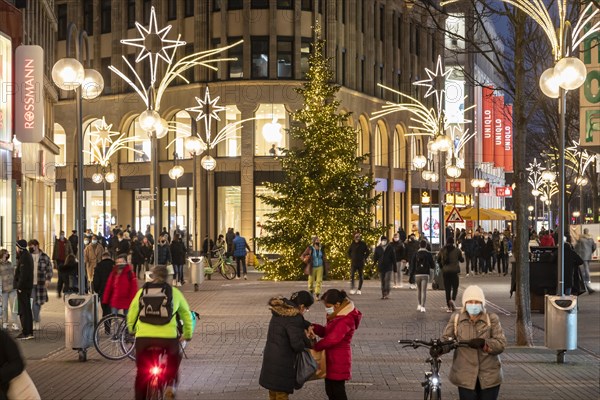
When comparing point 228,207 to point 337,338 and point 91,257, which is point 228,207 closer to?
point 91,257

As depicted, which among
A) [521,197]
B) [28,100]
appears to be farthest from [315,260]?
[521,197]

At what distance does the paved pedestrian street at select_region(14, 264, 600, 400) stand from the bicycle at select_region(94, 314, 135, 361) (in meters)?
0.25

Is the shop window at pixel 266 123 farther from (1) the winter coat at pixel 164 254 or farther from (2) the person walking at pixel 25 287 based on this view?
(2) the person walking at pixel 25 287

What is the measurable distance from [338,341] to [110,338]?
839cm

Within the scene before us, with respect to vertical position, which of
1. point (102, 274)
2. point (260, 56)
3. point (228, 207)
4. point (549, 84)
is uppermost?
point (260, 56)

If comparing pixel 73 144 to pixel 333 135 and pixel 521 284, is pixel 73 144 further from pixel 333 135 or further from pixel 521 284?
pixel 521 284

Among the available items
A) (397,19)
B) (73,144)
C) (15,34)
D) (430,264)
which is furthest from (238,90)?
(430,264)

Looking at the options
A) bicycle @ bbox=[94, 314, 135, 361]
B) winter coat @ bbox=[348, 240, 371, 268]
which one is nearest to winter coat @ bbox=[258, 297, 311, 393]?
bicycle @ bbox=[94, 314, 135, 361]


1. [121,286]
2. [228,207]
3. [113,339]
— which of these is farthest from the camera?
[228,207]

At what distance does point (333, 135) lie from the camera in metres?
41.0

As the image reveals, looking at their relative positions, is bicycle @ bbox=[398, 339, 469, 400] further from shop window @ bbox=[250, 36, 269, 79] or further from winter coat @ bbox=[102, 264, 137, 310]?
shop window @ bbox=[250, 36, 269, 79]

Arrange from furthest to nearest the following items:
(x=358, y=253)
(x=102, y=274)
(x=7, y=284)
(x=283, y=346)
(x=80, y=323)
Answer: (x=358, y=253) < (x=7, y=284) < (x=102, y=274) < (x=80, y=323) < (x=283, y=346)

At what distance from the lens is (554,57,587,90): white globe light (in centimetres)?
1728

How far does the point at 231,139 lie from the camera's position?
211ft
